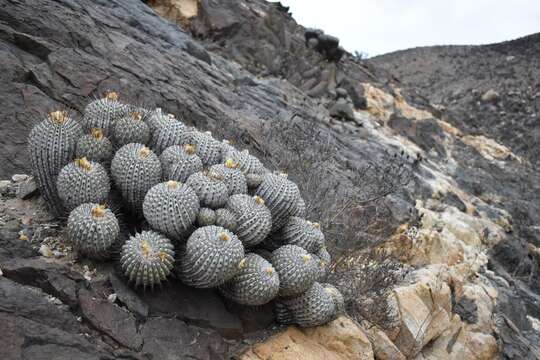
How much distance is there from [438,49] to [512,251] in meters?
35.4

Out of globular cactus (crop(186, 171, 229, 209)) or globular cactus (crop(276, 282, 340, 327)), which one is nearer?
globular cactus (crop(186, 171, 229, 209))

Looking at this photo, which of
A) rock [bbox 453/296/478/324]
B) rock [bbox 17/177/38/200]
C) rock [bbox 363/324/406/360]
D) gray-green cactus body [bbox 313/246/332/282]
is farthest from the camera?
rock [bbox 453/296/478/324]

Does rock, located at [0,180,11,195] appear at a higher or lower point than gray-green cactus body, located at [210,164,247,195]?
lower

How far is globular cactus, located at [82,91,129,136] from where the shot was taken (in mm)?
3115

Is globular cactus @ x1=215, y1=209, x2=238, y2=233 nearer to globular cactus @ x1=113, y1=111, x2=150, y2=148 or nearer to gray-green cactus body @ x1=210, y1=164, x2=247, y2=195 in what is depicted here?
gray-green cactus body @ x1=210, y1=164, x2=247, y2=195

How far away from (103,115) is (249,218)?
1192mm

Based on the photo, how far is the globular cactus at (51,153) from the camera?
289 centimetres

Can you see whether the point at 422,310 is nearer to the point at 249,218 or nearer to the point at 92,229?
the point at 249,218

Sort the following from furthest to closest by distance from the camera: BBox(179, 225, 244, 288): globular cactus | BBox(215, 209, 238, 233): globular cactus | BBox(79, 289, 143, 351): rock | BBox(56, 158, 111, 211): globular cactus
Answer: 1. BBox(215, 209, 238, 233): globular cactus
2. BBox(56, 158, 111, 211): globular cactus
3. BBox(179, 225, 244, 288): globular cactus
4. BBox(79, 289, 143, 351): rock

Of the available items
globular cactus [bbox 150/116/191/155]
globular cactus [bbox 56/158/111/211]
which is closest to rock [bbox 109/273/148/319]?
globular cactus [bbox 56/158/111/211]

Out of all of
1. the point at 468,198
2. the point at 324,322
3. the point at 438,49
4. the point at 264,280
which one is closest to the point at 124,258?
the point at 264,280

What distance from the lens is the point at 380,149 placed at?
382 inches

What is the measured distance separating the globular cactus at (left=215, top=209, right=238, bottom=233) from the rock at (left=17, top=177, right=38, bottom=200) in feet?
4.00

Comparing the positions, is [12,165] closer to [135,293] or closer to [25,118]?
[25,118]
